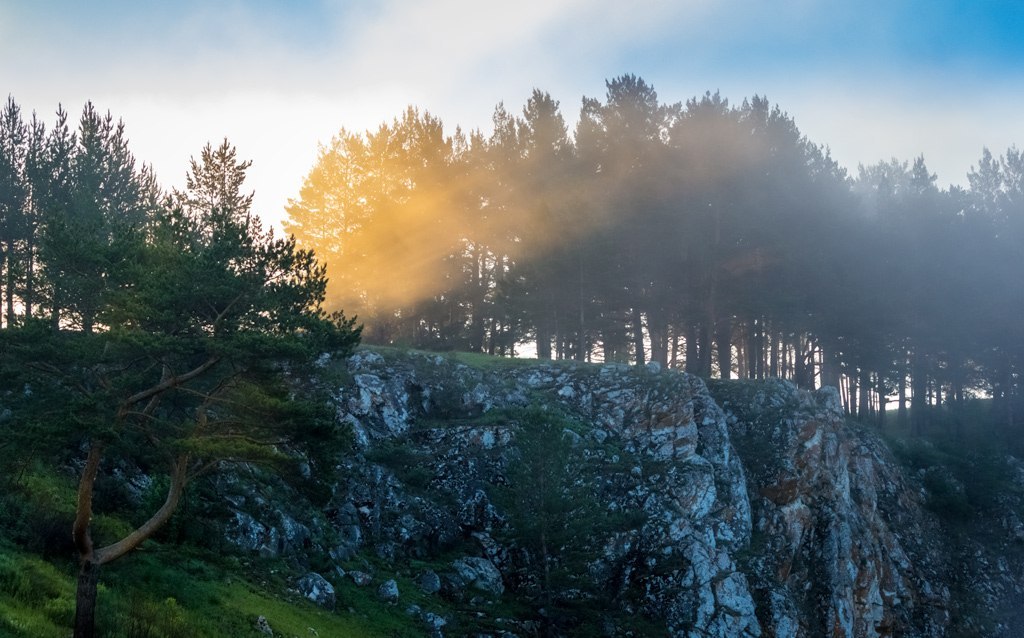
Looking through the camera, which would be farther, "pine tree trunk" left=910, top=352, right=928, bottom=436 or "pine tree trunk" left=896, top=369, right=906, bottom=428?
"pine tree trunk" left=896, top=369, right=906, bottom=428

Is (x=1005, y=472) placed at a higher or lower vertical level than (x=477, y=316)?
lower

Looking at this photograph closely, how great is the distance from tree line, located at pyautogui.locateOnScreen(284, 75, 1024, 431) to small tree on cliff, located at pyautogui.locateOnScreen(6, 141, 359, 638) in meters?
27.0

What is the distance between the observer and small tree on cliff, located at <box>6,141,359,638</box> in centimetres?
1734

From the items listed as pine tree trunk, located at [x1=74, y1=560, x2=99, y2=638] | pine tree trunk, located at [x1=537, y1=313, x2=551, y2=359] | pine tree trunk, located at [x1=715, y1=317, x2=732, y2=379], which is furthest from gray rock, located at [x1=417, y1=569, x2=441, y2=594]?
pine tree trunk, located at [x1=715, y1=317, x2=732, y2=379]

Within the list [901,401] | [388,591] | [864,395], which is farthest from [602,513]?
[901,401]

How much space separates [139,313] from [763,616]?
25569 millimetres

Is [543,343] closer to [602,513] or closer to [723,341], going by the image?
[723,341]

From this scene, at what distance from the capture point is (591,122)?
5572 cm

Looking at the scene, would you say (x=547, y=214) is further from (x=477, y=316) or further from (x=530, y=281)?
(x=477, y=316)

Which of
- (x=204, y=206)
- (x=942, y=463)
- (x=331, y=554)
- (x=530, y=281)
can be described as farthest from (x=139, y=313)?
(x=942, y=463)

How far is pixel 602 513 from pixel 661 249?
85.1 feet

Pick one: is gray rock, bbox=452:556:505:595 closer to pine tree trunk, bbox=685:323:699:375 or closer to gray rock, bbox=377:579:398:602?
gray rock, bbox=377:579:398:602

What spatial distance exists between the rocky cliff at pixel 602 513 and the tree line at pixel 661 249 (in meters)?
9.94

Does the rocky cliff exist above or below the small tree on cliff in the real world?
below
